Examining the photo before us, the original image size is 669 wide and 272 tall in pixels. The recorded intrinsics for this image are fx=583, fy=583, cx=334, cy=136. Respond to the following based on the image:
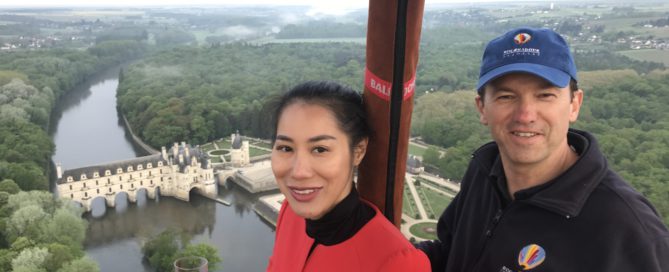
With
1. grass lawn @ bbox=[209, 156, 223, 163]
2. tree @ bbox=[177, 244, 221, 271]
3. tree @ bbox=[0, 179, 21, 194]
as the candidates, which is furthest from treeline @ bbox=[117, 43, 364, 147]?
tree @ bbox=[0, 179, 21, 194]

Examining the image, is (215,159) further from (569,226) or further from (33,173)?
(569,226)

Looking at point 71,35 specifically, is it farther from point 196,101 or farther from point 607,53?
point 607,53

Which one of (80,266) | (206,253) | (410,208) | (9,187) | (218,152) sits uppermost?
(80,266)

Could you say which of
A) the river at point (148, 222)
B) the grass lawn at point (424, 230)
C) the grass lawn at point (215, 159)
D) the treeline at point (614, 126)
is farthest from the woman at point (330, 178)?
the grass lawn at point (215, 159)

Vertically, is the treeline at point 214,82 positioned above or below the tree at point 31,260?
below

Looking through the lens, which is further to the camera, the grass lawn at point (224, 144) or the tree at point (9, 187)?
the grass lawn at point (224, 144)

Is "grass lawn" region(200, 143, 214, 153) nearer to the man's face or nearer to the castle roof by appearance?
the castle roof

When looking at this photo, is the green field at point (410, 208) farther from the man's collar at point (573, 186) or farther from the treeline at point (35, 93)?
the man's collar at point (573, 186)

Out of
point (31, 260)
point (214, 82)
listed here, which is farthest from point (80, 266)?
point (214, 82)
